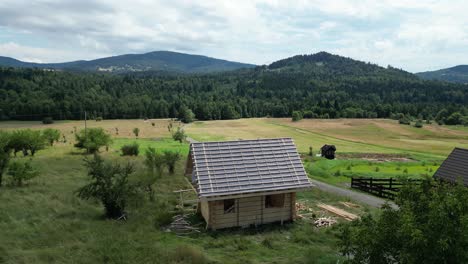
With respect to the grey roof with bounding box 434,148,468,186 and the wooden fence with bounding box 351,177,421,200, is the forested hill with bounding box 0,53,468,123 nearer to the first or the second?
the wooden fence with bounding box 351,177,421,200

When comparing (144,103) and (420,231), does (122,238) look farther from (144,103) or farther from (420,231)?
(144,103)

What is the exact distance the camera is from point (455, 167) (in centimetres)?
2372

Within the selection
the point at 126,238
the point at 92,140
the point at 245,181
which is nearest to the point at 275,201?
the point at 245,181

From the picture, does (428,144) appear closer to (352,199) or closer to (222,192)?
(352,199)

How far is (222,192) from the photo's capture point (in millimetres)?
17438

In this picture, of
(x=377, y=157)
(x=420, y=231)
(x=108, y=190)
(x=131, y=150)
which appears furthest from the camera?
(x=377, y=157)

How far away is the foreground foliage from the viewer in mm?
7559

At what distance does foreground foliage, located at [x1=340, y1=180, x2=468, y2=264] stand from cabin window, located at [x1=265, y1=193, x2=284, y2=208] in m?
10.4

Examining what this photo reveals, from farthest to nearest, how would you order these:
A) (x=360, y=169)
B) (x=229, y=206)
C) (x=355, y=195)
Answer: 1. (x=360, y=169)
2. (x=355, y=195)
3. (x=229, y=206)

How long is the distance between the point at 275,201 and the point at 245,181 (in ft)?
9.39

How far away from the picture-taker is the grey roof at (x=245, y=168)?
1784cm

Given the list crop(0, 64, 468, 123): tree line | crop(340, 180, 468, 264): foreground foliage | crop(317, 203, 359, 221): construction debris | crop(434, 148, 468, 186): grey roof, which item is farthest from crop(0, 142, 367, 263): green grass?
crop(0, 64, 468, 123): tree line

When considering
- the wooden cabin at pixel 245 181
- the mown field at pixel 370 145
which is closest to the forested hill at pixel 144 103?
the mown field at pixel 370 145

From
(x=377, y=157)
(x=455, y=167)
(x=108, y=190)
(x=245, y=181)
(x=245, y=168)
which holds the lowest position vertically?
(x=377, y=157)
